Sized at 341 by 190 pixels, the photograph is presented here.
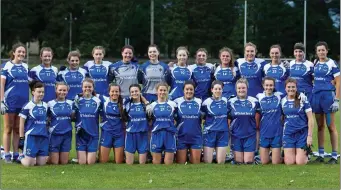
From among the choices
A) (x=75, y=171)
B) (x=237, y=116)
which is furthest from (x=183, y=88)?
(x=75, y=171)

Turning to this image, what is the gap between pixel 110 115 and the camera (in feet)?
27.9

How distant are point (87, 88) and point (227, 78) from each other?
7.06ft

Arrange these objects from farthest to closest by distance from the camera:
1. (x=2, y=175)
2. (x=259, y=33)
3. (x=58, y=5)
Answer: (x=58, y=5)
(x=259, y=33)
(x=2, y=175)

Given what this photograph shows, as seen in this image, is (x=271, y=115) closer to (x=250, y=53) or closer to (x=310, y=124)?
(x=310, y=124)

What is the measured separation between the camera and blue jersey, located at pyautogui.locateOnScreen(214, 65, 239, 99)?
9.03m

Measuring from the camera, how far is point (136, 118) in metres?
8.40

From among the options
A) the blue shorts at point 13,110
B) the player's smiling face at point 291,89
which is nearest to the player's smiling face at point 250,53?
the player's smiling face at point 291,89

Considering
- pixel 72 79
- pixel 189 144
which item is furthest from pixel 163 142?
pixel 72 79

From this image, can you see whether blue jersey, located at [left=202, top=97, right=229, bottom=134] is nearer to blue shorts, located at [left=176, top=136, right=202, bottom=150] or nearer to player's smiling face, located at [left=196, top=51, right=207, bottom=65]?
blue shorts, located at [left=176, top=136, right=202, bottom=150]

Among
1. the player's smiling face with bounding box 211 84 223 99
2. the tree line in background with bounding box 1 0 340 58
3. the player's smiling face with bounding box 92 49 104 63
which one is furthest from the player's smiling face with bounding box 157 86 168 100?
the tree line in background with bounding box 1 0 340 58

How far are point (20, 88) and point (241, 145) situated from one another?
3.31 meters

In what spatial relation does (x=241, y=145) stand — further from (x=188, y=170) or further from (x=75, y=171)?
(x=75, y=171)

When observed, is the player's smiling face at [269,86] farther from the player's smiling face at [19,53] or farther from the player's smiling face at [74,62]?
the player's smiling face at [19,53]

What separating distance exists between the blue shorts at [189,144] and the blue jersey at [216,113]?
19 centimetres
